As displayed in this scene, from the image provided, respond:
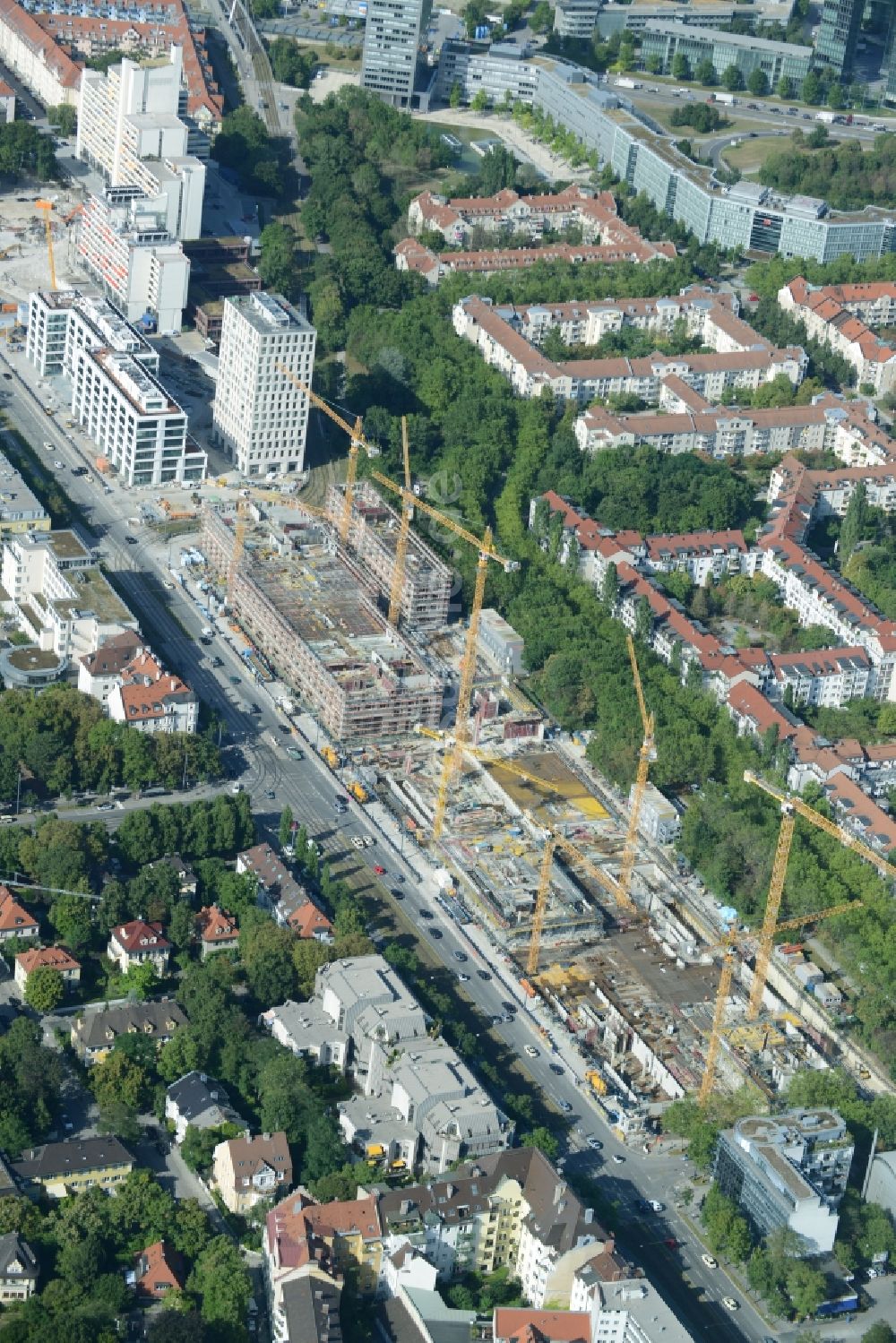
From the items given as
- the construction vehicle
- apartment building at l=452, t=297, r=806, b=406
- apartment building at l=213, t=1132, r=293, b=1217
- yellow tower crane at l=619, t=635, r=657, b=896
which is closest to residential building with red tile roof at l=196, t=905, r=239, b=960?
apartment building at l=213, t=1132, r=293, b=1217

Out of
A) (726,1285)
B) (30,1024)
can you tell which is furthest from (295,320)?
(726,1285)

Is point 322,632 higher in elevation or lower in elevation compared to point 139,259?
lower

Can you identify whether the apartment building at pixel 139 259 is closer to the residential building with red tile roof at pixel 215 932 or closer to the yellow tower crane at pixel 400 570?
the yellow tower crane at pixel 400 570

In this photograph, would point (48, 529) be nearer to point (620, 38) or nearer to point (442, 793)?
point (442, 793)

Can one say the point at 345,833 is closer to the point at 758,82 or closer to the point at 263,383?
the point at 263,383

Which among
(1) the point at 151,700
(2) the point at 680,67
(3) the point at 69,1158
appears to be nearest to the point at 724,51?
(2) the point at 680,67

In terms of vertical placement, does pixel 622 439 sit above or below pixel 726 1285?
above

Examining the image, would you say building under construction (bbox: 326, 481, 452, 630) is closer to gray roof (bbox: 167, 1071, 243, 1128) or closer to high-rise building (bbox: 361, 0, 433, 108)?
gray roof (bbox: 167, 1071, 243, 1128)
